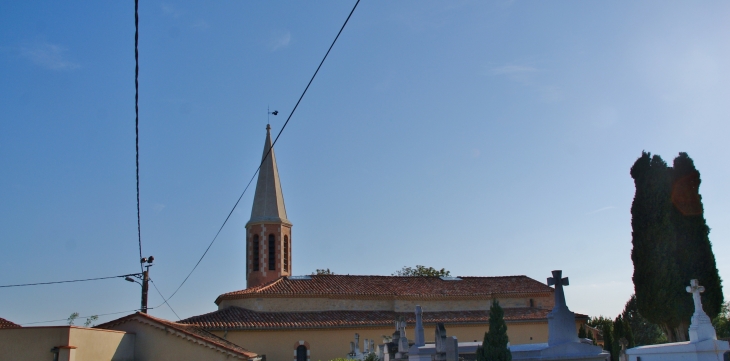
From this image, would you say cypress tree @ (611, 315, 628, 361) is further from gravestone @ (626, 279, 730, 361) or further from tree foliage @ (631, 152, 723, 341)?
gravestone @ (626, 279, 730, 361)

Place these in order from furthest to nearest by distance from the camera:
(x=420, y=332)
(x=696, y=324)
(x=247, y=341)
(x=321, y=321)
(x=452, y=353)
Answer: (x=321, y=321)
(x=247, y=341)
(x=420, y=332)
(x=452, y=353)
(x=696, y=324)

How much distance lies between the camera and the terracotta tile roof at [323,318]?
2936 cm

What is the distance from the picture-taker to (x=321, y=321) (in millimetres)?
31297

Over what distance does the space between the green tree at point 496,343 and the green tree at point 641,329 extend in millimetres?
29645

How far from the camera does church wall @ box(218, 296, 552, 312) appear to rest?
106ft

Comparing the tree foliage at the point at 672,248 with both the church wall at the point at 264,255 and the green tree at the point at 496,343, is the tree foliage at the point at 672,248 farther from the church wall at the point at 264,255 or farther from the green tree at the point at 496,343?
the church wall at the point at 264,255

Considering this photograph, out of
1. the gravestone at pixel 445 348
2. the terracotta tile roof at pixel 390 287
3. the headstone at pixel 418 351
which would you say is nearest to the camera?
the gravestone at pixel 445 348

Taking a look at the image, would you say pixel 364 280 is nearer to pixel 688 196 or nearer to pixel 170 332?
pixel 170 332

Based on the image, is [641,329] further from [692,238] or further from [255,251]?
[255,251]

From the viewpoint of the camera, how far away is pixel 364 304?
34750mm

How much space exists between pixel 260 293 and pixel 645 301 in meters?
18.7

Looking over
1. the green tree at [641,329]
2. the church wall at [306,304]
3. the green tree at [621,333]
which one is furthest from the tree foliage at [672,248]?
A: the green tree at [641,329]

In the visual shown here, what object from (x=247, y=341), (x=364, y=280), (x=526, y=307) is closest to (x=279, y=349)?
(x=247, y=341)

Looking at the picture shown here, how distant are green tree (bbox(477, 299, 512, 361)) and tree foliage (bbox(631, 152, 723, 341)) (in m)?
11.6
